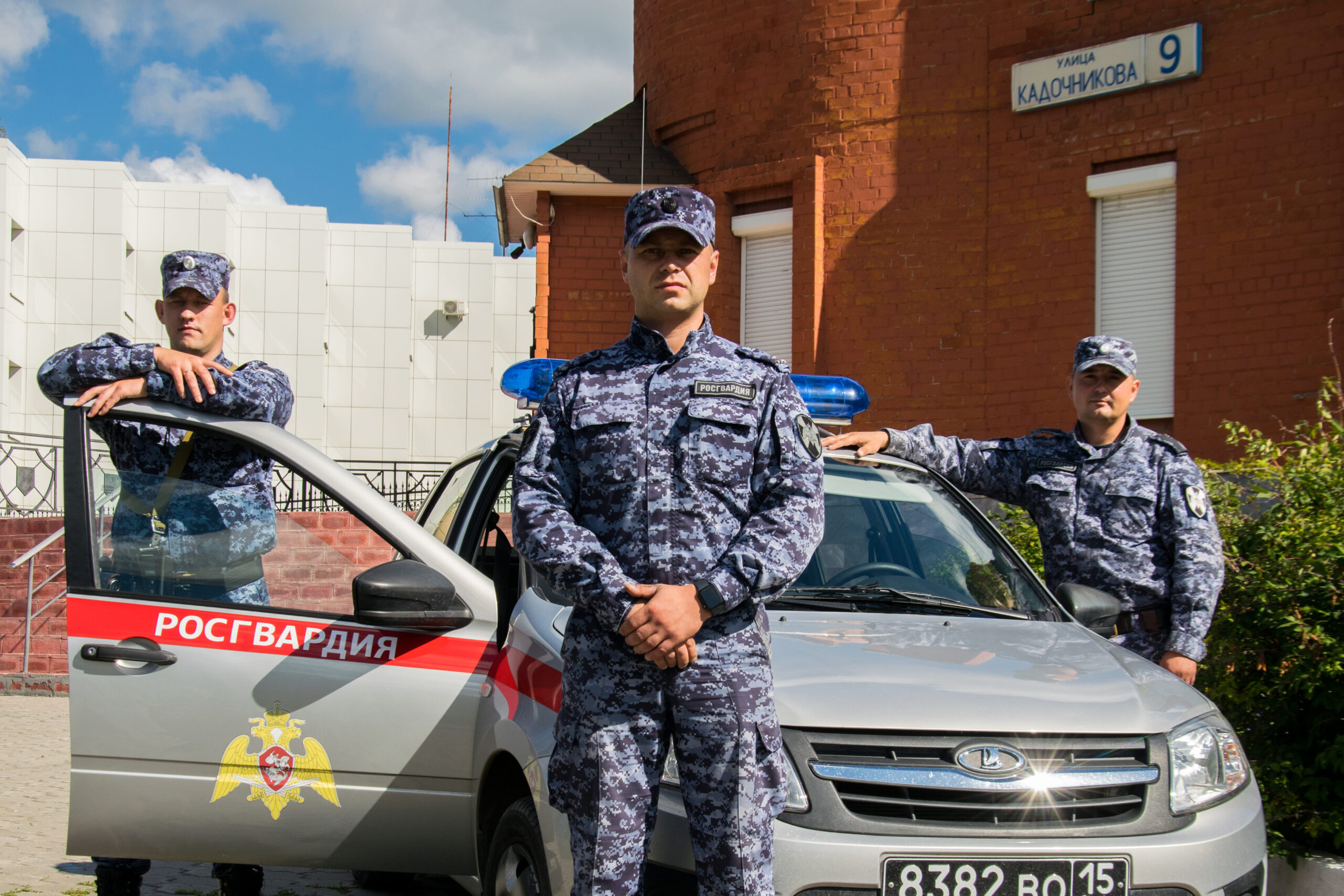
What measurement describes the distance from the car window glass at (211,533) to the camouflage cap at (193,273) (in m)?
0.53

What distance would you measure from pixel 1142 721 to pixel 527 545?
1525mm

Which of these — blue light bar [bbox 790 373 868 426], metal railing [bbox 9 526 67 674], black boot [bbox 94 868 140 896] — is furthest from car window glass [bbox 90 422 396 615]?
metal railing [bbox 9 526 67 674]

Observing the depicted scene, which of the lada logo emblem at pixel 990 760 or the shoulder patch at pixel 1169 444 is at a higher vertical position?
the shoulder patch at pixel 1169 444

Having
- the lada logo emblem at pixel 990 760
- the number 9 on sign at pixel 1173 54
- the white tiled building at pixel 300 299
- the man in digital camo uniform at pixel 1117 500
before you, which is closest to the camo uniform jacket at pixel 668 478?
the lada logo emblem at pixel 990 760

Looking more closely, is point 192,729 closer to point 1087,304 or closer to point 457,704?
point 457,704

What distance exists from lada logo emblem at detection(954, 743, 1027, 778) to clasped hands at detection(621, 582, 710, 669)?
0.67m

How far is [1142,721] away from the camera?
2.86 meters

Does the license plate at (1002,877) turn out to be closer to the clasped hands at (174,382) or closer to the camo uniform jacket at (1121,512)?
the camo uniform jacket at (1121,512)

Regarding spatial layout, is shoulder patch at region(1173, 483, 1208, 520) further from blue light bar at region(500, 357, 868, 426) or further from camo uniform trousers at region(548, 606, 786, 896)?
camo uniform trousers at region(548, 606, 786, 896)

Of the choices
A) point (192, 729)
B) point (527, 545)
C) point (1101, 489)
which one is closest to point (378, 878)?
point (192, 729)

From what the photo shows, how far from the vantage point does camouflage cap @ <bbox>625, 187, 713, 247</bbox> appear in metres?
2.78

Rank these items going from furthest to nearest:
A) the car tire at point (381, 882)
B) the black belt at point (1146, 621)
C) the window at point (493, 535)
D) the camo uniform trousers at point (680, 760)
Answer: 1. the car tire at point (381, 882)
2. the black belt at point (1146, 621)
3. the window at point (493, 535)
4. the camo uniform trousers at point (680, 760)

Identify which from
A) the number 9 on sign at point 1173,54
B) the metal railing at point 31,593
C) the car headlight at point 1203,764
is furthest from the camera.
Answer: the metal railing at point 31,593

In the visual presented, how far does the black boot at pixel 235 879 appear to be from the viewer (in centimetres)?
394
